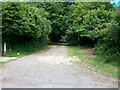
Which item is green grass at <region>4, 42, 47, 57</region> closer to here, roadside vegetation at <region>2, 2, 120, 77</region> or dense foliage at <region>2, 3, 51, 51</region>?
roadside vegetation at <region>2, 2, 120, 77</region>

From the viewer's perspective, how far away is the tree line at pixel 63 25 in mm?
15961

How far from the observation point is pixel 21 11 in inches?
776

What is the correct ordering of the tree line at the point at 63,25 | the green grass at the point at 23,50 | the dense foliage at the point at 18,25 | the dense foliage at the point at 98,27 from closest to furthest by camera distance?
the dense foliage at the point at 98,27 < the tree line at the point at 63,25 < the green grass at the point at 23,50 < the dense foliage at the point at 18,25

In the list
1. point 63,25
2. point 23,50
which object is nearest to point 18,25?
point 23,50

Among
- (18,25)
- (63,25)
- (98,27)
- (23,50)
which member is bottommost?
(23,50)

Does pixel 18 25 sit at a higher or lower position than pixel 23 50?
higher

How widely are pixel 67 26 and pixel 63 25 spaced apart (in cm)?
57

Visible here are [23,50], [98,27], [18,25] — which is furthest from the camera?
[98,27]

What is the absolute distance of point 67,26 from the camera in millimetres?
35969

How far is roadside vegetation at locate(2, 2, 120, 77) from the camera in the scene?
49.4 ft

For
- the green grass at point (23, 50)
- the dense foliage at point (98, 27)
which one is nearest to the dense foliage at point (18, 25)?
the green grass at point (23, 50)

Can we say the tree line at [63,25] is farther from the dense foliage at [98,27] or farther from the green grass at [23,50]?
the green grass at [23,50]

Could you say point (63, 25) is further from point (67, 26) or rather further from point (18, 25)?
point (18, 25)

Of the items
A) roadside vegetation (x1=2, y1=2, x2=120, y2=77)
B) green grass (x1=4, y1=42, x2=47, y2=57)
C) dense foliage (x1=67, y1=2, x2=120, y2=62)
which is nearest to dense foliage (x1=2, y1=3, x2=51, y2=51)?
roadside vegetation (x1=2, y1=2, x2=120, y2=77)
